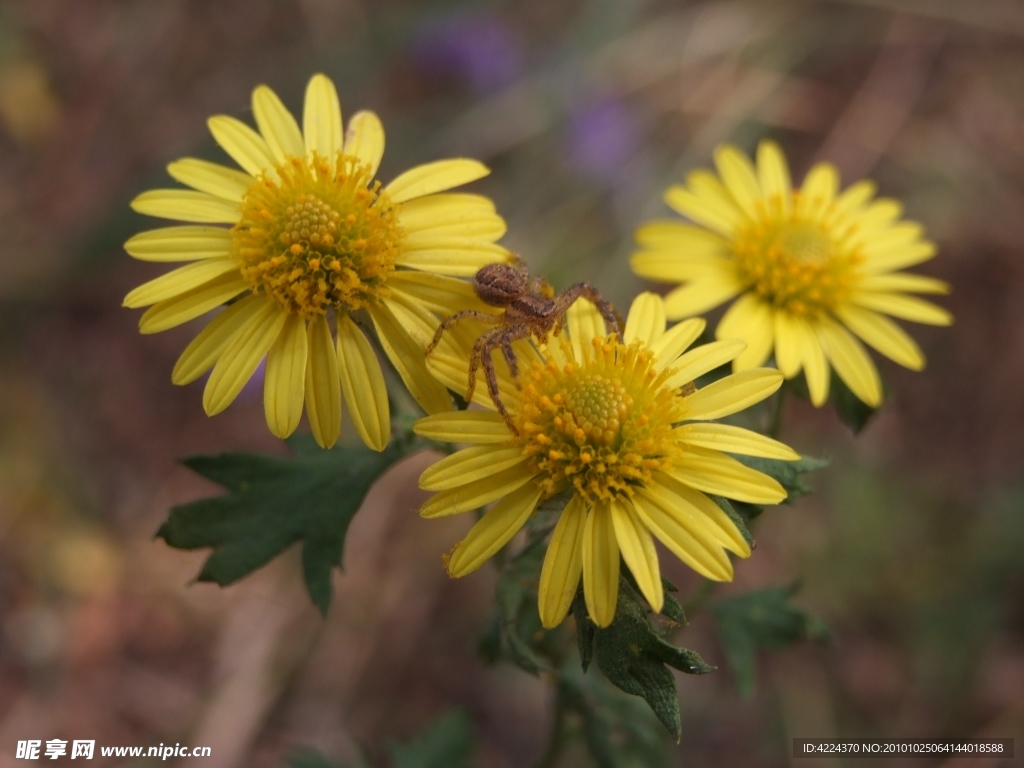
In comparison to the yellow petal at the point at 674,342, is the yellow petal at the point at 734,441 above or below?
below

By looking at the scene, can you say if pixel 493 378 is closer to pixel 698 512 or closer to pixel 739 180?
pixel 698 512

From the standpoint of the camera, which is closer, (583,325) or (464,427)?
(464,427)

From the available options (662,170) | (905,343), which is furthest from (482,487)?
(662,170)

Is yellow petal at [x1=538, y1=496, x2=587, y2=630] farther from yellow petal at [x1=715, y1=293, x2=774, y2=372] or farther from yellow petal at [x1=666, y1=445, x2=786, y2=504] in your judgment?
yellow petal at [x1=715, y1=293, x2=774, y2=372]

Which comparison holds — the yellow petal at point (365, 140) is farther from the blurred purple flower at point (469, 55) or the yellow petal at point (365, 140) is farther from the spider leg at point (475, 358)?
the blurred purple flower at point (469, 55)

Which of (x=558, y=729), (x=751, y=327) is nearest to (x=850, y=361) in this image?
(x=751, y=327)

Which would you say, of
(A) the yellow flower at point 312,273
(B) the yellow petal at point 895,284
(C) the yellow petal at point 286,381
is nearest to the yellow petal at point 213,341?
(A) the yellow flower at point 312,273

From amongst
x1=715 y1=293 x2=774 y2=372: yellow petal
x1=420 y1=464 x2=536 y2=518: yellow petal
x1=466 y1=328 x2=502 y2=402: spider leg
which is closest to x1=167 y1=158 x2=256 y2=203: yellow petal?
x1=466 y1=328 x2=502 y2=402: spider leg
